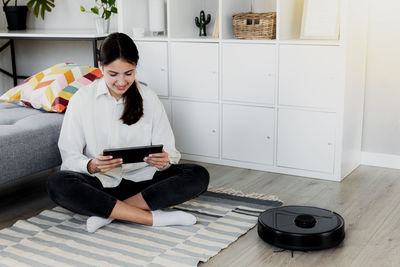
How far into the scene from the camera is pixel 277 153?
3008 mm

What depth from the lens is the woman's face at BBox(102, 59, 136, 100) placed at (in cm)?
215

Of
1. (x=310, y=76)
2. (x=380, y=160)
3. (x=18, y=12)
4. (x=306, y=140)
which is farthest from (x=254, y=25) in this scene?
(x=18, y=12)

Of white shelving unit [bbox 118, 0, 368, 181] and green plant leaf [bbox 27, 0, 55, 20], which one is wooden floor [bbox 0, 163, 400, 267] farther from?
green plant leaf [bbox 27, 0, 55, 20]

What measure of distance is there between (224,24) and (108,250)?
1.56m

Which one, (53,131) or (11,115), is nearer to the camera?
(53,131)

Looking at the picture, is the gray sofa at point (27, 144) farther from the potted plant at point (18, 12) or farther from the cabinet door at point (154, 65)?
the potted plant at point (18, 12)

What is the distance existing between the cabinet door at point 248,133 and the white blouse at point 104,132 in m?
0.77

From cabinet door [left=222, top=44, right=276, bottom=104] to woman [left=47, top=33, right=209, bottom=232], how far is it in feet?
2.46

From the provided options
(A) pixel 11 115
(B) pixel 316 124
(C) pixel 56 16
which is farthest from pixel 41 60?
(B) pixel 316 124

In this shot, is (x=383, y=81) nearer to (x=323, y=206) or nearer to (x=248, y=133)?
(x=248, y=133)

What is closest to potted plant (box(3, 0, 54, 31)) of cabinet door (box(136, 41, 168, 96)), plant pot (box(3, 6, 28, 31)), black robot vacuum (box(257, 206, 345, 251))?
plant pot (box(3, 6, 28, 31))

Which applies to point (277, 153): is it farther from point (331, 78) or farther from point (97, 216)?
point (97, 216)

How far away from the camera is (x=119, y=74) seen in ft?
7.11

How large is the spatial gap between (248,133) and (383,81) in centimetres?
81
